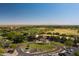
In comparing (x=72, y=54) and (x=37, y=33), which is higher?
(x=37, y=33)

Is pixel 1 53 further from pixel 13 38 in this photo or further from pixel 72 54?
pixel 72 54

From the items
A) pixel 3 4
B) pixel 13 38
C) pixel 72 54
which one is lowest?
pixel 72 54

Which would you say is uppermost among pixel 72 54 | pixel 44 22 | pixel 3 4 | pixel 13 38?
pixel 3 4

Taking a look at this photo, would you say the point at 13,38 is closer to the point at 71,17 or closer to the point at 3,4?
the point at 3,4

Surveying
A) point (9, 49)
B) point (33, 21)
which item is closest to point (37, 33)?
point (33, 21)

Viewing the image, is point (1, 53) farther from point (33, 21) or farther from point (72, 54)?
point (72, 54)

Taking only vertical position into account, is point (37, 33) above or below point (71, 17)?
below

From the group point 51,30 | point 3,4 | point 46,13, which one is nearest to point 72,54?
point 51,30
